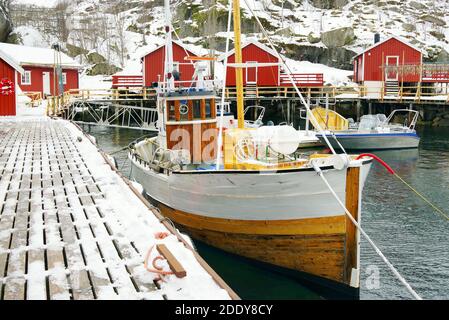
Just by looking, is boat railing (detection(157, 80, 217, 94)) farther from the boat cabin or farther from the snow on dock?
the snow on dock

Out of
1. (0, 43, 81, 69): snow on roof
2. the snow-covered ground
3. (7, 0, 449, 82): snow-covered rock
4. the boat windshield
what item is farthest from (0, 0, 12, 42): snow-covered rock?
the boat windshield

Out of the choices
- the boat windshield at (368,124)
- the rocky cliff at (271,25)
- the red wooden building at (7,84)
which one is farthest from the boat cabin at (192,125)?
the rocky cliff at (271,25)

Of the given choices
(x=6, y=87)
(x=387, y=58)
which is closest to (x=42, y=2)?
(x=387, y=58)

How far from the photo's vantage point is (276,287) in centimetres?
1068

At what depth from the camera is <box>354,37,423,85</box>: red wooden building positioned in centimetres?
4347

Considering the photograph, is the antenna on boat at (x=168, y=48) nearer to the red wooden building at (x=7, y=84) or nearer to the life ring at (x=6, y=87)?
the life ring at (x=6, y=87)

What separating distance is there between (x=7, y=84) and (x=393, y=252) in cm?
2228

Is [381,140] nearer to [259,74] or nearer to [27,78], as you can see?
[259,74]

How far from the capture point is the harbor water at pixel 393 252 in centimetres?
1059

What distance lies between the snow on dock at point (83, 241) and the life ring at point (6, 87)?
56.9 feet

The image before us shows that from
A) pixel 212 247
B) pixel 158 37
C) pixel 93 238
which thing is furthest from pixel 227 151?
pixel 158 37

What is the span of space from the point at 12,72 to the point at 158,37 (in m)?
42.8

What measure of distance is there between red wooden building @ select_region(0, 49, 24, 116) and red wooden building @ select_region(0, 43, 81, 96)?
1882 centimetres
